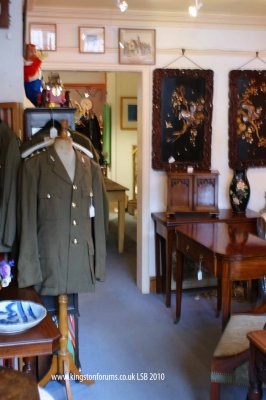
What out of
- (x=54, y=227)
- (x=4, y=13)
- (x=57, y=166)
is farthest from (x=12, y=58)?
(x=54, y=227)

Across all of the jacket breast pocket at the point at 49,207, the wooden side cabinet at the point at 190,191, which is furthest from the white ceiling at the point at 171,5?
the jacket breast pocket at the point at 49,207

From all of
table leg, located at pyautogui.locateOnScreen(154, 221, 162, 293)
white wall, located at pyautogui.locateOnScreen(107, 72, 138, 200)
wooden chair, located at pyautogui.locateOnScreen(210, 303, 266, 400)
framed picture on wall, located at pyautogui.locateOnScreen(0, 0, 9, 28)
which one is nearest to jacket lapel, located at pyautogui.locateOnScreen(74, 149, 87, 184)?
framed picture on wall, located at pyautogui.locateOnScreen(0, 0, 9, 28)

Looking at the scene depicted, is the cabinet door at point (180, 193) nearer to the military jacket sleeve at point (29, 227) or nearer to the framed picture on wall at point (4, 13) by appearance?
the military jacket sleeve at point (29, 227)

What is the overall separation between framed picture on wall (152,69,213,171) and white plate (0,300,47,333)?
253 centimetres

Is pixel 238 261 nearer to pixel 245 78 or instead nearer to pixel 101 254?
pixel 101 254

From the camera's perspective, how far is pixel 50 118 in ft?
9.02

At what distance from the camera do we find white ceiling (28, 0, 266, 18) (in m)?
3.76

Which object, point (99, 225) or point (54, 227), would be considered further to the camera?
point (99, 225)

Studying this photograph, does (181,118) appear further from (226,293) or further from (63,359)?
(63,359)

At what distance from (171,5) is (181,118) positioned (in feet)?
3.06

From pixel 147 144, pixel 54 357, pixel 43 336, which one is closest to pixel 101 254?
pixel 54 357

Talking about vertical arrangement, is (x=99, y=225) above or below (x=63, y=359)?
above

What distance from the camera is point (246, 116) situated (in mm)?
4375

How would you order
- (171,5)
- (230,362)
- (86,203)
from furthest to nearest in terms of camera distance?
(171,5), (86,203), (230,362)
